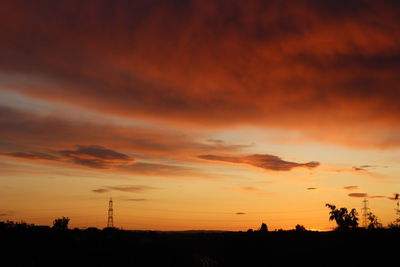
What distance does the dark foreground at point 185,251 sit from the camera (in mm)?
55594

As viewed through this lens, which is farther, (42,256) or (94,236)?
(94,236)

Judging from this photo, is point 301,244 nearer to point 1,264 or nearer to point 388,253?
point 388,253

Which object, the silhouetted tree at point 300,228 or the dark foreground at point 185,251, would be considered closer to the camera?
the dark foreground at point 185,251

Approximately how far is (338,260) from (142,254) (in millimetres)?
26021

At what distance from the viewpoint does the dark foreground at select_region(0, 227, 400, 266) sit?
55.6 metres

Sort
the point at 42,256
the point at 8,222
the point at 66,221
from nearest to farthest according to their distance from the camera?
1. the point at 42,256
2. the point at 8,222
3. the point at 66,221

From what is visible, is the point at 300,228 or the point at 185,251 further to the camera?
the point at 300,228

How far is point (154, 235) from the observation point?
276 ft

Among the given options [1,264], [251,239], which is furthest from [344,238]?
[1,264]

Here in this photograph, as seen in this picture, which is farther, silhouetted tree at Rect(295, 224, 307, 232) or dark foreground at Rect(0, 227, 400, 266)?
silhouetted tree at Rect(295, 224, 307, 232)

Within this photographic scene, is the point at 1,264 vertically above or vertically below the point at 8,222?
below

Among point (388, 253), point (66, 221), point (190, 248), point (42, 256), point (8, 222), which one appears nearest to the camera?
point (42, 256)

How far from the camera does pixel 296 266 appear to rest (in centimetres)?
5988

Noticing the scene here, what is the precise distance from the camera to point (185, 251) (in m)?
73.4
